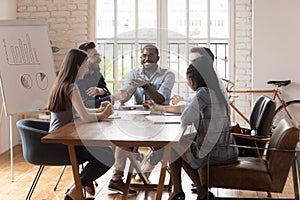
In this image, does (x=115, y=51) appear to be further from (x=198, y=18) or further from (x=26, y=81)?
(x=26, y=81)

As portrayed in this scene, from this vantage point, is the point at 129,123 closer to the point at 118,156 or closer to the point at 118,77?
the point at 118,156

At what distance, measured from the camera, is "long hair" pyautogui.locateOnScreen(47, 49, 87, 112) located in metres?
3.84

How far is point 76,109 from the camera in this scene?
3797 mm

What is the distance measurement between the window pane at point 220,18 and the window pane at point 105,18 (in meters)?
1.37

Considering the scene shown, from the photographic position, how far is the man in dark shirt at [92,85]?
487cm

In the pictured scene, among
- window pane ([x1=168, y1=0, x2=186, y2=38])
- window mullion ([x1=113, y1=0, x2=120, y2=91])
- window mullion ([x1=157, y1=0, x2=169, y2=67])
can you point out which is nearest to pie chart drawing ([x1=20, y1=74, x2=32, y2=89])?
window mullion ([x1=113, y1=0, x2=120, y2=91])

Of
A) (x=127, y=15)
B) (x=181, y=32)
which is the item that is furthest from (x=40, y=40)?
(x=181, y=32)

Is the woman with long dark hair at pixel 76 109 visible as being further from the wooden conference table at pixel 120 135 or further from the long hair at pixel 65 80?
the wooden conference table at pixel 120 135

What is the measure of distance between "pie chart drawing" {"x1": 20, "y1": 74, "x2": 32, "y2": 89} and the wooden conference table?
70.2 inches

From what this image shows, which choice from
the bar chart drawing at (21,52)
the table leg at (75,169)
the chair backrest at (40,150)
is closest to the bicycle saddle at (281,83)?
the bar chart drawing at (21,52)

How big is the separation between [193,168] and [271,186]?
2.19ft

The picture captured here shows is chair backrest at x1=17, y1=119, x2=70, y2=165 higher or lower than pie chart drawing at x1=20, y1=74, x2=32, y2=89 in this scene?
lower

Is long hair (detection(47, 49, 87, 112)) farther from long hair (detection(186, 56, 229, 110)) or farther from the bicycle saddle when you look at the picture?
the bicycle saddle

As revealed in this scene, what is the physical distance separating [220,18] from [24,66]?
2.73 metres
